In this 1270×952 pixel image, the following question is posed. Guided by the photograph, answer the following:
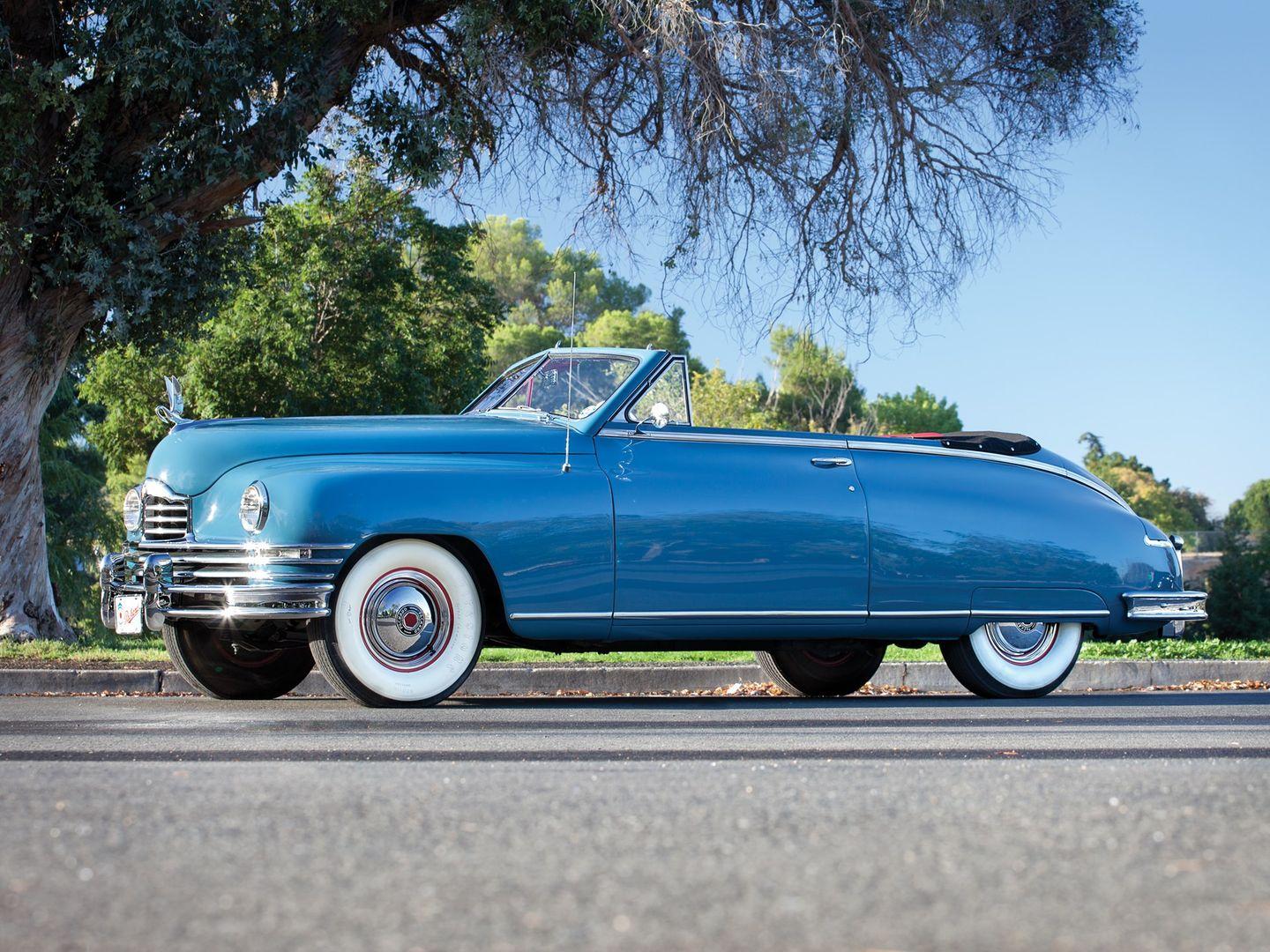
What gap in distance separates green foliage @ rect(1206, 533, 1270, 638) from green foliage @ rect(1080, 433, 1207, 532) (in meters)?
62.5

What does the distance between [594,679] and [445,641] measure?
9.89ft

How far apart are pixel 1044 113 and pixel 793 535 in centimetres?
943

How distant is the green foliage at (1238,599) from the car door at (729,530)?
3368 cm

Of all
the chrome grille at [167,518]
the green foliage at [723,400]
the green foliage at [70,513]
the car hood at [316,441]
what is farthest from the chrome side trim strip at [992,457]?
the green foliage at [723,400]

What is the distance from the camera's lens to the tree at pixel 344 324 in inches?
1320

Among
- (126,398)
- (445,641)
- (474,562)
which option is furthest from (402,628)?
(126,398)

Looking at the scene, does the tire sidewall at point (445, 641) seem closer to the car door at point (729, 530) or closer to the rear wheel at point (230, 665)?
the car door at point (729, 530)

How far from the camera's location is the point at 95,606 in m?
44.3

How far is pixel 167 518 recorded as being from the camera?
828 centimetres

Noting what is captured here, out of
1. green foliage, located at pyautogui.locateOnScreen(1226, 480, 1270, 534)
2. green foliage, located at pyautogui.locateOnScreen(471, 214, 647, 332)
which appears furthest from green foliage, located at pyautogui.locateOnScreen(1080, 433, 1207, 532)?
green foliage, located at pyautogui.locateOnScreen(471, 214, 647, 332)

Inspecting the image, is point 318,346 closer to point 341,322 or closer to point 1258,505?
point 341,322

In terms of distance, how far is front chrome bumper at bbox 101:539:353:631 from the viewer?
7816 millimetres

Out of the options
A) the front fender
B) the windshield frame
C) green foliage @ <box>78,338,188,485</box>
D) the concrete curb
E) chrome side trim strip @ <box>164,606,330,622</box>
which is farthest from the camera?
green foliage @ <box>78,338,188,485</box>

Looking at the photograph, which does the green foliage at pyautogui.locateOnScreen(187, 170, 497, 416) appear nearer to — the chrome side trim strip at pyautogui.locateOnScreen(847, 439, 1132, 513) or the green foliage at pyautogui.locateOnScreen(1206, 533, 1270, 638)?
the green foliage at pyautogui.locateOnScreen(1206, 533, 1270, 638)
